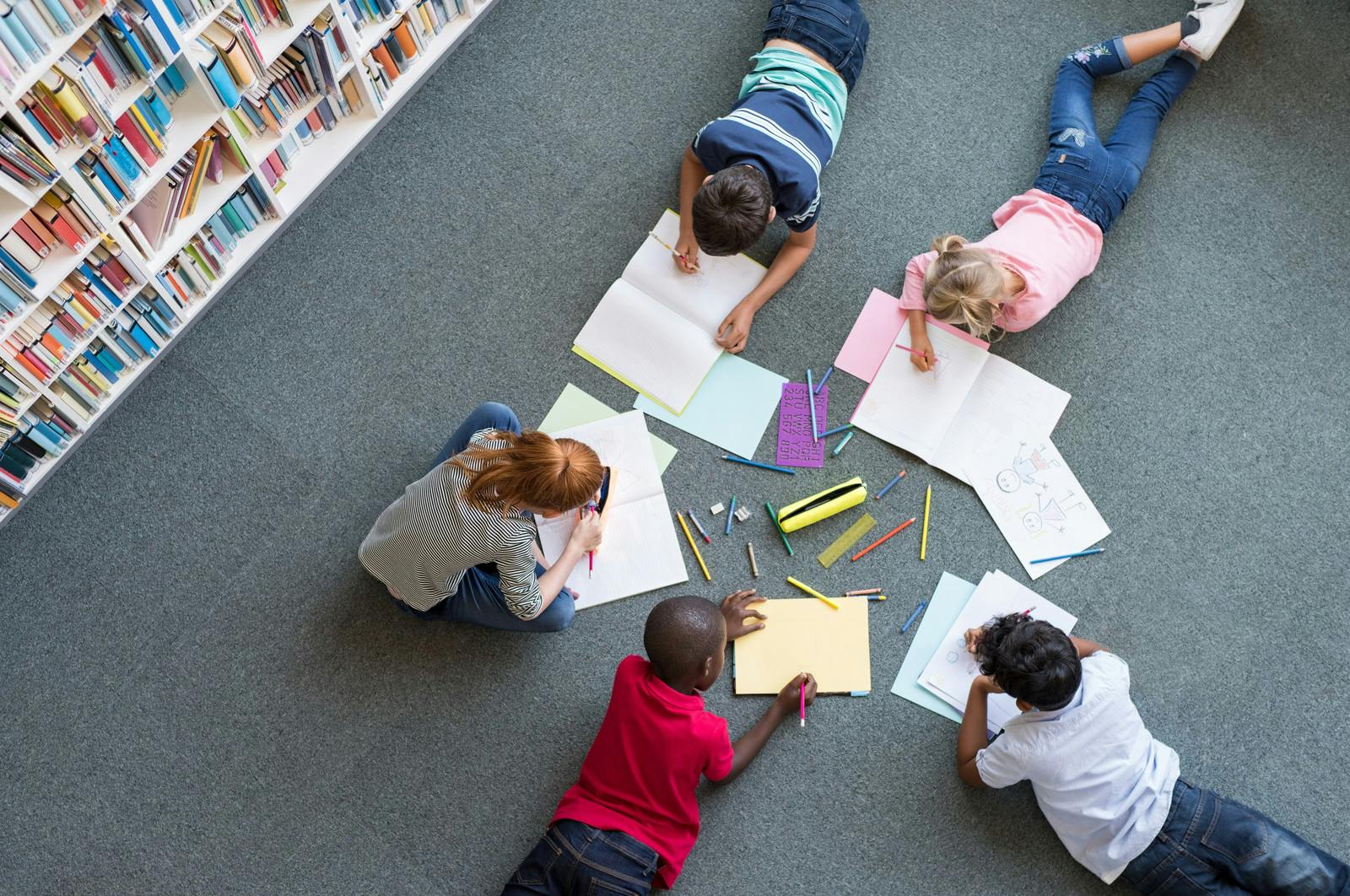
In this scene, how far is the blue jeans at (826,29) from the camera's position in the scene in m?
2.45

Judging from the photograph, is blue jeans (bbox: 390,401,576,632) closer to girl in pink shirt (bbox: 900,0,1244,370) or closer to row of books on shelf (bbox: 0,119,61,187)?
row of books on shelf (bbox: 0,119,61,187)

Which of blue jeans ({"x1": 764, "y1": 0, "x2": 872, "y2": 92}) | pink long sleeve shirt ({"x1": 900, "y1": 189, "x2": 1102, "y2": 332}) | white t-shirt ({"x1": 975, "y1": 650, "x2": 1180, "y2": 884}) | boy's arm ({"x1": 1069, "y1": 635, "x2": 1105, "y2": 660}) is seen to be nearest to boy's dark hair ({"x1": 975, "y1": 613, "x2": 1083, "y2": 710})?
white t-shirt ({"x1": 975, "y1": 650, "x2": 1180, "y2": 884})

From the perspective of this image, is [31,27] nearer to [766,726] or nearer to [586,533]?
[586,533]

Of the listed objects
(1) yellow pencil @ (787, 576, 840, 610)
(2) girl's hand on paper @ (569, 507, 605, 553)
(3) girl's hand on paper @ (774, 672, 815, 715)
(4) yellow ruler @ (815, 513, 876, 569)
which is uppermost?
(4) yellow ruler @ (815, 513, 876, 569)

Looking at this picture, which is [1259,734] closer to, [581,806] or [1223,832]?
[1223,832]

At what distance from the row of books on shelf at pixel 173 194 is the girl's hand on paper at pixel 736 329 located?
3.78 ft

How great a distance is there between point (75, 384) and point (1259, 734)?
2.76m

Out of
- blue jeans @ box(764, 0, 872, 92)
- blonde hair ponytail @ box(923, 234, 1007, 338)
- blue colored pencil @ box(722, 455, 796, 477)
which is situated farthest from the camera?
blue jeans @ box(764, 0, 872, 92)

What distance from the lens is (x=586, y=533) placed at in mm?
2166

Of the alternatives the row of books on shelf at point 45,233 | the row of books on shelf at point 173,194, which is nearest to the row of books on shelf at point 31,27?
the row of books on shelf at point 45,233

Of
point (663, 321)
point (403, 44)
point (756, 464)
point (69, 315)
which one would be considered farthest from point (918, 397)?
point (69, 315)

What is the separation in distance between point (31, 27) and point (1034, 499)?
2.19 meters

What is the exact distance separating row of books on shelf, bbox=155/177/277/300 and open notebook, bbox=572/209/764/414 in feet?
2.68

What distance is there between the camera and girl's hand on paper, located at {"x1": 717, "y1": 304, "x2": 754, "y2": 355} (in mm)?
2369
